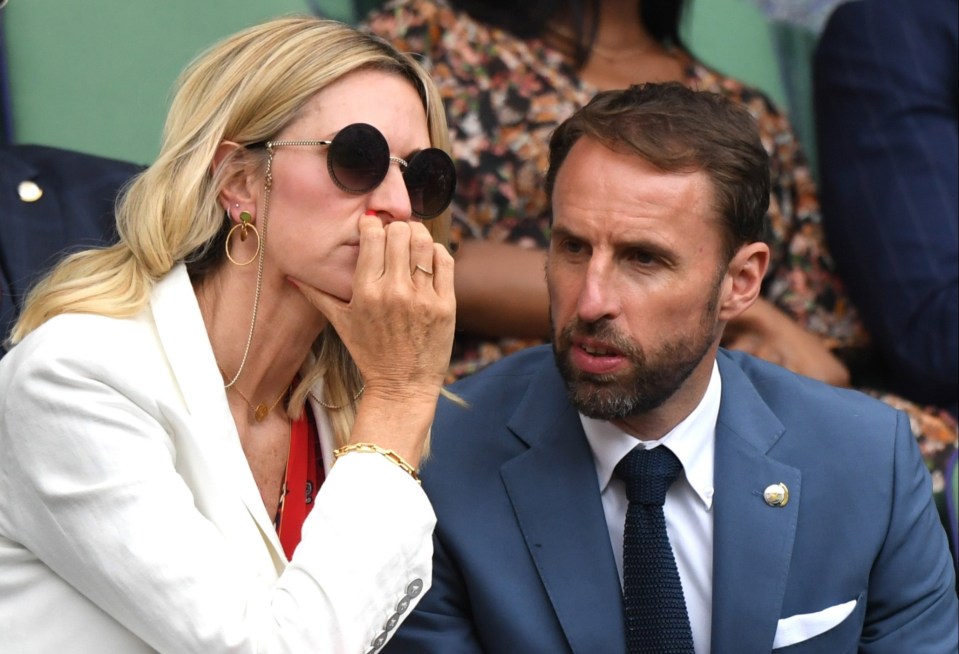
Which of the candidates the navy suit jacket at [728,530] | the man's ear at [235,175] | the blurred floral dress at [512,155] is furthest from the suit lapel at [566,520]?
the blurred floral dress at [512,155]

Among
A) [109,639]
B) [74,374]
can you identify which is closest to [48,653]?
[109,639]

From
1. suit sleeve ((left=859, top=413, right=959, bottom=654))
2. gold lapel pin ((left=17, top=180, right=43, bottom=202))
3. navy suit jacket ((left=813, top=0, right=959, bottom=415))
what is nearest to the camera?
suit sleeve ((left=859, top=413, right=959, bottom=654))

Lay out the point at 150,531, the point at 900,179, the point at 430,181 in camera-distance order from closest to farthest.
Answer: the point at 150,531 < the point at 430,181 < the point at 900,179

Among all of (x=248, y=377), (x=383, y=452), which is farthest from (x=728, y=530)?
(x=248, y=377)

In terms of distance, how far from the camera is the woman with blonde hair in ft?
6.50

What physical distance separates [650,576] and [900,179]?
1.80 meters

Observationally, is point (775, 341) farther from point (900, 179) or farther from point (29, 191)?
point (29, 191)

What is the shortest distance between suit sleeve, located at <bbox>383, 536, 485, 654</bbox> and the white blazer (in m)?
0.22

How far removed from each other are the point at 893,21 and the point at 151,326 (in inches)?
97.0

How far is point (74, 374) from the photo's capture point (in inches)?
79.6

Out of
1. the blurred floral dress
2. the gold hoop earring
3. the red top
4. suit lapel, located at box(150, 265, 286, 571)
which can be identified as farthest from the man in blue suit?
the blurred floral dress

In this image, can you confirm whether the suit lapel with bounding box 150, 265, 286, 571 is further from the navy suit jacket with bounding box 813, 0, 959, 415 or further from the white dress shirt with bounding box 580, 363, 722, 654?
the navy suit jacket with bounding box 813, 0, 959, 415

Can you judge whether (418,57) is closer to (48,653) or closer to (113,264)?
(113,264)

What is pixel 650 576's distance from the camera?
7.56ft
